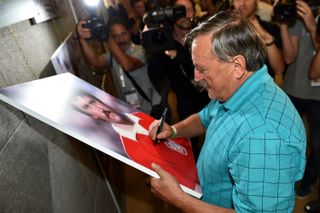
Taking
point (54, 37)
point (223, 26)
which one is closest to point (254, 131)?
point (223, 26)

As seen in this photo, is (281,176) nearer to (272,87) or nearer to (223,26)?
(272,87)

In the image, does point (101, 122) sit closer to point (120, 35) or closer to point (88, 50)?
point (88, 50)

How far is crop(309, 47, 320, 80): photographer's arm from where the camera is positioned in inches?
59.2

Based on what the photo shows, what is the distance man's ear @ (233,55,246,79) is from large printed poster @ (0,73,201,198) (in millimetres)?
388

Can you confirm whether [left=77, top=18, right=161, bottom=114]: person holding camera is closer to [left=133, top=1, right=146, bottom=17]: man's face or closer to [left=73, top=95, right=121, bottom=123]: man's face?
[left=73, top=95, right=121, bottom=123]: man's face

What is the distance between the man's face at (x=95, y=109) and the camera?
84cm

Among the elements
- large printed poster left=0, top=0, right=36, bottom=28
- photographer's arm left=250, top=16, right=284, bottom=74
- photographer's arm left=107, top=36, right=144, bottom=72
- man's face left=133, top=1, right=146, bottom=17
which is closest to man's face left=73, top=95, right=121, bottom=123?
large printed poster left=0, top=0, right=36, bottom=28

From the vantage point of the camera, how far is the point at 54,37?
142 cm

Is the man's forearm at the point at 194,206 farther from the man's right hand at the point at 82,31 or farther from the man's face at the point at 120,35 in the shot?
the man's face at the point at 120,35

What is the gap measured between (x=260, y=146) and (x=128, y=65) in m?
1.39

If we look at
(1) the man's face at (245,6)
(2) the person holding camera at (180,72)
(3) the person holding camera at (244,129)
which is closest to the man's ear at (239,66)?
(3) the person holding camera at (244,129)

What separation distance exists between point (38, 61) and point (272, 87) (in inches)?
35.9

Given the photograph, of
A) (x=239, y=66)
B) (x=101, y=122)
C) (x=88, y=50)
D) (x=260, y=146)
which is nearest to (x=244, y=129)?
(x=260, y=146)

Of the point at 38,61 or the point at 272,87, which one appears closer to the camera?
the point at 272,87
